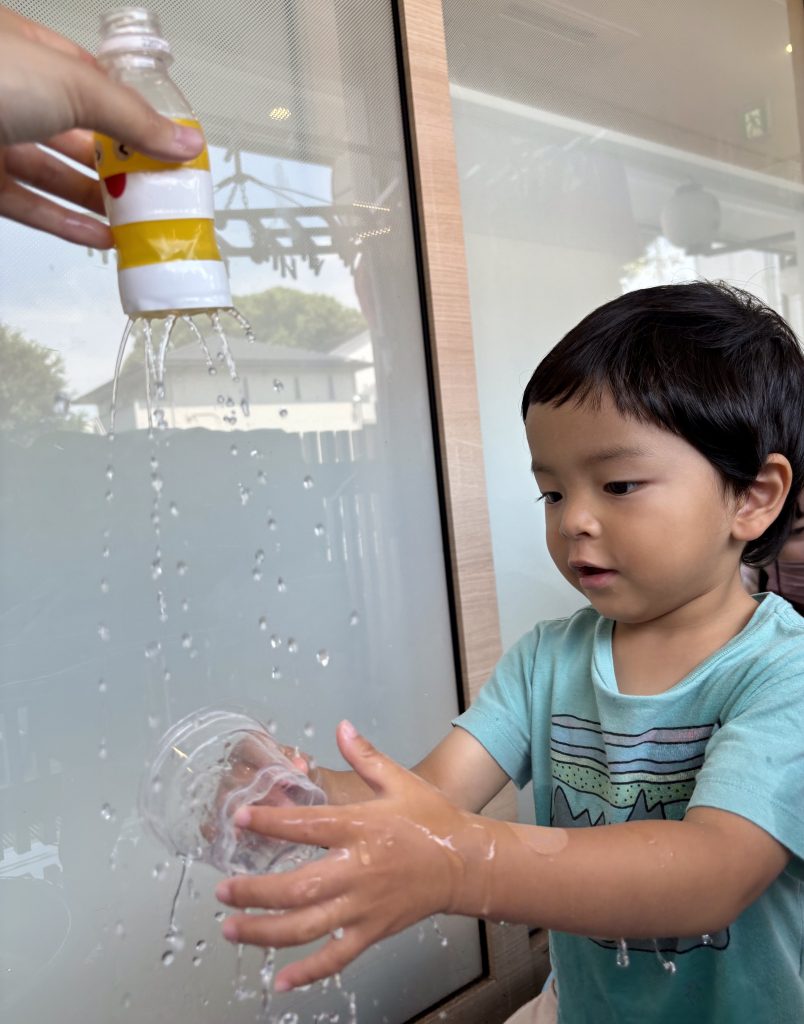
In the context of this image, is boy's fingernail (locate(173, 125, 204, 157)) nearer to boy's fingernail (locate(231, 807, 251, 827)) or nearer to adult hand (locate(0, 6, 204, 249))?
adult hand (locate(0, 6, 204, 249))

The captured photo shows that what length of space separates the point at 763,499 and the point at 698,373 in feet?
0.46

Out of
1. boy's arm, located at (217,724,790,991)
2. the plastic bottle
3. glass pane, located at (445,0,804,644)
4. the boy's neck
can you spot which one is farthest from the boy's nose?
glass pane, located at (445,0,804,644)

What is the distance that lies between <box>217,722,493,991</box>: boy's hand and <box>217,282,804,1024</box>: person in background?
6 cm

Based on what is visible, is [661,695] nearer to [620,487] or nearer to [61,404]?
[620,487]

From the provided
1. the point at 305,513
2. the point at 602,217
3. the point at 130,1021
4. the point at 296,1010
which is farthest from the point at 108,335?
the point at 602,217

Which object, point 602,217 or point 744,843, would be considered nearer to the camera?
point 744,843

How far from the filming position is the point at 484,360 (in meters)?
1.59

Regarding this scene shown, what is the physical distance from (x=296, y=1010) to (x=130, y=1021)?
0.25 metres

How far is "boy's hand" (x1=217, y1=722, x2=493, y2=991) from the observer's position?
21.4 inches

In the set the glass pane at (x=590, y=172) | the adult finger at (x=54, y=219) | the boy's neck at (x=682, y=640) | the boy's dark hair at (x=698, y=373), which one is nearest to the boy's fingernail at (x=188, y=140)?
the adult finger at (x=54, y=219)

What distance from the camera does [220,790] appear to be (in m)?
0.77

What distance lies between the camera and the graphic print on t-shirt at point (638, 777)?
88 centimetres

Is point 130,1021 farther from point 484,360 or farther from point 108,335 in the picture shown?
point 484,360

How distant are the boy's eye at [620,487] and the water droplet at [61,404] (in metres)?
0.61
